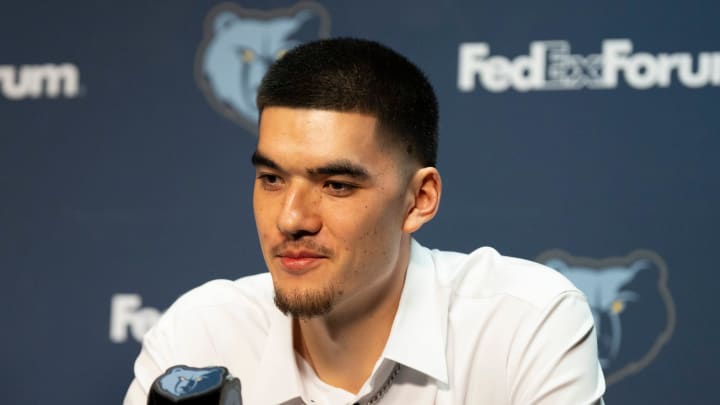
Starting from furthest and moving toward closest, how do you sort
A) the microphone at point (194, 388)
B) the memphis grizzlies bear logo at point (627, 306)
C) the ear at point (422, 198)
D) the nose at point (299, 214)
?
the memphis grizzlies bear logo at point (627, 306) < the ear at point (422, 198) < the nose at point (299, 214) < the microphone at point (194, 388)

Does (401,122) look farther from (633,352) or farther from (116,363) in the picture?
(116,363)

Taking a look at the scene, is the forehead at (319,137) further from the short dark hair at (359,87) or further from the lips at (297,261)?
the lips at (297,261)

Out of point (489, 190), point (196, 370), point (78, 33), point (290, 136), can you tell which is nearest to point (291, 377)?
point (290, 136)

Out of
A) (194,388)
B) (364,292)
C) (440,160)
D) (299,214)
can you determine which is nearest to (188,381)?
(194,388)

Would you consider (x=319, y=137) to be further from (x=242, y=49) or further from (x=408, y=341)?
(x=242, y=49)

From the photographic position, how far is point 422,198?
190 cm

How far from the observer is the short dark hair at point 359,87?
68.8 inches

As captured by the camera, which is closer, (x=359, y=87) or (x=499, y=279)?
(x=359, y=87)

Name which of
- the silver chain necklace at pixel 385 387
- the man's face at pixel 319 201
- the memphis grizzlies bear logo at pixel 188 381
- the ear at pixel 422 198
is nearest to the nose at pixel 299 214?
the man's face at pixel 319 201

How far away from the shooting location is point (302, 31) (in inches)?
114

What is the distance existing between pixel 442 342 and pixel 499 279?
0.19 meters

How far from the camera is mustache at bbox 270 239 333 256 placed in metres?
1.68

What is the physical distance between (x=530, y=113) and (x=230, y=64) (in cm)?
91

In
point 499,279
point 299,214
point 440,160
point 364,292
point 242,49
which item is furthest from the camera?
point 242,49
